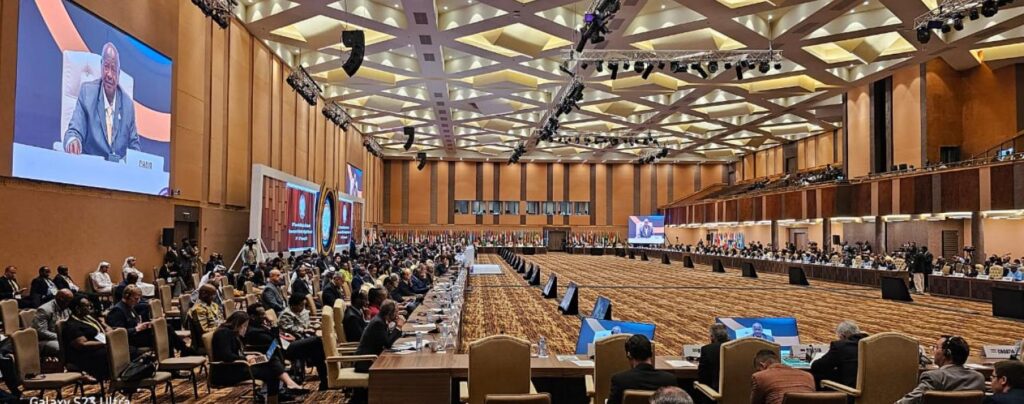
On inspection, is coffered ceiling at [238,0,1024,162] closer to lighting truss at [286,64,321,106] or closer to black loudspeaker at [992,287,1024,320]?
lighting truss at [286,64,321,106]

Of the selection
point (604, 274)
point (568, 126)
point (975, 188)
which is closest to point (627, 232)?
point (568, 126)

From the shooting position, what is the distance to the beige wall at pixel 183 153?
951cm

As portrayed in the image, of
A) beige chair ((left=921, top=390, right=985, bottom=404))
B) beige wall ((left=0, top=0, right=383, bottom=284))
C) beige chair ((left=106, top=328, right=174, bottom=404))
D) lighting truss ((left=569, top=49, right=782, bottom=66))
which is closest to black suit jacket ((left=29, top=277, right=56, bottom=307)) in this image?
beige wall ((left=0, top=0, right=383, bottom=284))

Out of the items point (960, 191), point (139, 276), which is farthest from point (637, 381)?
point (960, 191)

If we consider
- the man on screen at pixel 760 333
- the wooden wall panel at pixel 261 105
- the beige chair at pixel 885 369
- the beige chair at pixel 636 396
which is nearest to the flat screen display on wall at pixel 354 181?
the wooden wall panel at pixel 261 105

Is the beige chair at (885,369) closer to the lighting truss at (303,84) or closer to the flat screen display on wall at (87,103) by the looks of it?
the flat screen display on wall at (87,103)

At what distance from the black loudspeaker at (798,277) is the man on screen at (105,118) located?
1584cm

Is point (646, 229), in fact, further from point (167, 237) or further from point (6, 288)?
point (6, 288)

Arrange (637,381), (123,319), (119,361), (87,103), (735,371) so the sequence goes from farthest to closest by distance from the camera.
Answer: (87,103)
(123,319)
(119,361)
(735,371)
(637,381)

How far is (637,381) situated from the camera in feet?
12.3

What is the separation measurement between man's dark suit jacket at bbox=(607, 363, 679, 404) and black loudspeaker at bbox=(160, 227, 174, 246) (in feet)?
37.8

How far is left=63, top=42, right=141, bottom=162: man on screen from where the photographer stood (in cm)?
1015

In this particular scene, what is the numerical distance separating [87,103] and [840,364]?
10.7m

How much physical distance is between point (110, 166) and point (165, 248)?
2904 mm
